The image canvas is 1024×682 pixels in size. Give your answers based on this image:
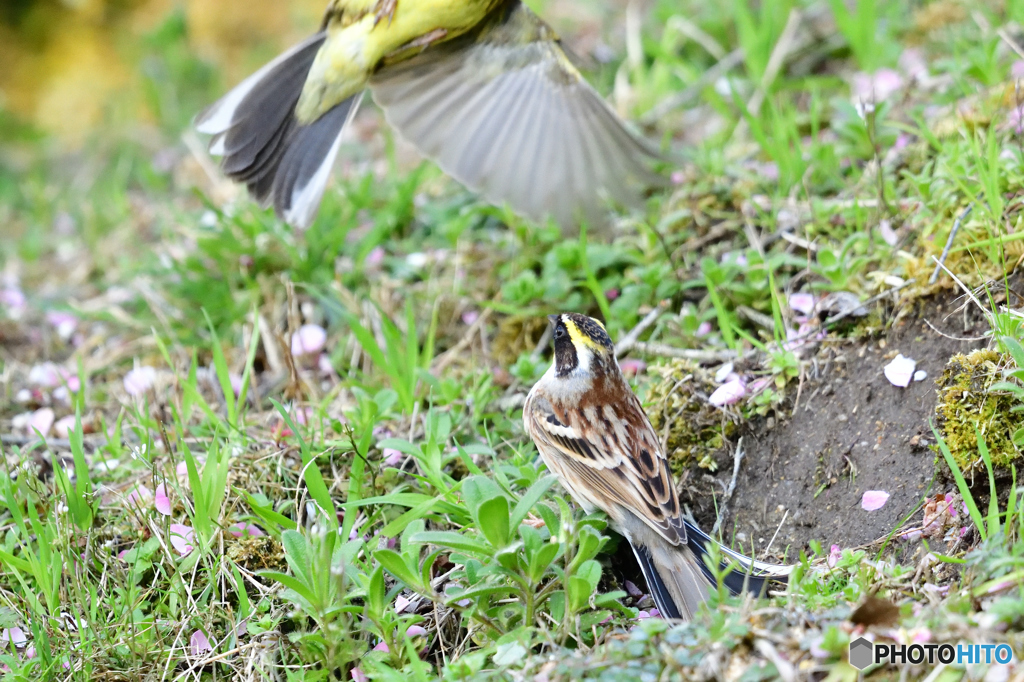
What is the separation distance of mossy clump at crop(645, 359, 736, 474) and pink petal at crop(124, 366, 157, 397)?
2.63 metres

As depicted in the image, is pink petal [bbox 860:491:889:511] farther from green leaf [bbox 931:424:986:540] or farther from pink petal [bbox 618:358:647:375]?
pink petal [bbox 618:358:647:375]

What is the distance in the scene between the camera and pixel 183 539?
11.5ft

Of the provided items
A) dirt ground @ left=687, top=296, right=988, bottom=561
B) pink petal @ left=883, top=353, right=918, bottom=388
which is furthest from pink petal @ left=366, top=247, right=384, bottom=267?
pink petal @ left=883, top=353, right=918, bottom=388

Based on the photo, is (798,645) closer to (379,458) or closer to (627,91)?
(379,458)

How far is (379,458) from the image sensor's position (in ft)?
13.1

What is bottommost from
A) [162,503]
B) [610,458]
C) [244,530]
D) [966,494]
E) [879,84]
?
[966,494]

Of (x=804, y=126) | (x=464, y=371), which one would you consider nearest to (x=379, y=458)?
(x=464, y=371)

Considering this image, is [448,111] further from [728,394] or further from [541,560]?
[541,560]

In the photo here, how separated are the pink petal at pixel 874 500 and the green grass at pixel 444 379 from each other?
12.8 inches

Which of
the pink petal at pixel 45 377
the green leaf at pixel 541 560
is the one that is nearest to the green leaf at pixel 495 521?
the green leaf at pixel 541 560

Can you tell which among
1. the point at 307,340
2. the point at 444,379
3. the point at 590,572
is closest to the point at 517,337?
the point at 444,379

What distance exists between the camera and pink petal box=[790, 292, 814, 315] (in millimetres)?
4207

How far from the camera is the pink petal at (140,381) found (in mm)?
4809

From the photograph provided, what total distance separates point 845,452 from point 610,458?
0.96 metres
